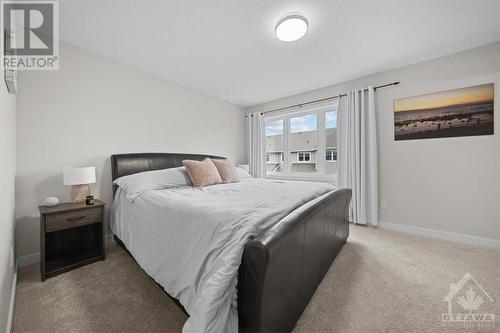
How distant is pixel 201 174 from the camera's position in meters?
2.45

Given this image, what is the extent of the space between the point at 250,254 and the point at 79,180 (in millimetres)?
1989

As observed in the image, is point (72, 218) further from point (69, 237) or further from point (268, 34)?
point (268, 34)

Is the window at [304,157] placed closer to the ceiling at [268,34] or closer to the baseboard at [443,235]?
the ceiling at [268,34]

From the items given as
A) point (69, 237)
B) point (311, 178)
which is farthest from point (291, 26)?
point (69, 237)

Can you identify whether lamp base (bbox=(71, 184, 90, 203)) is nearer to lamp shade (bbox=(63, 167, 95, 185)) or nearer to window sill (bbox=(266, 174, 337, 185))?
lamp shade (bbox=(63, 167, 95, 185))

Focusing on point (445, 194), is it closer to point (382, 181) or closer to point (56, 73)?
point (382, 181)

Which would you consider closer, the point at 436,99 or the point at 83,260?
the point at 83,260

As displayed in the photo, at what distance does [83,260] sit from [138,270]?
23.5 inches

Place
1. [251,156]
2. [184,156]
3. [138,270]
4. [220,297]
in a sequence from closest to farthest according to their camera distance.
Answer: [220,297]
[138,270]
[184,156]
[251,156]

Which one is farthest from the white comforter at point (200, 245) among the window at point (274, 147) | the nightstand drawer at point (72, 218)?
the window at point (274, 147)

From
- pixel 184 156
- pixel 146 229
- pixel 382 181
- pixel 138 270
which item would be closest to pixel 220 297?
pixel 146 229

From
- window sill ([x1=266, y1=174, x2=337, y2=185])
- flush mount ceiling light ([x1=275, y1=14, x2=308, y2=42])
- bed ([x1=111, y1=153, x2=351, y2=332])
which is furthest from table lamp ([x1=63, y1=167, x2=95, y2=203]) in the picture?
window sill ([x1=266, y1=174, x2=337, y2=185])

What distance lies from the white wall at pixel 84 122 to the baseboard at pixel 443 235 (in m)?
3.48

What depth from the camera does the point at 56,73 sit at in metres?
2.09
